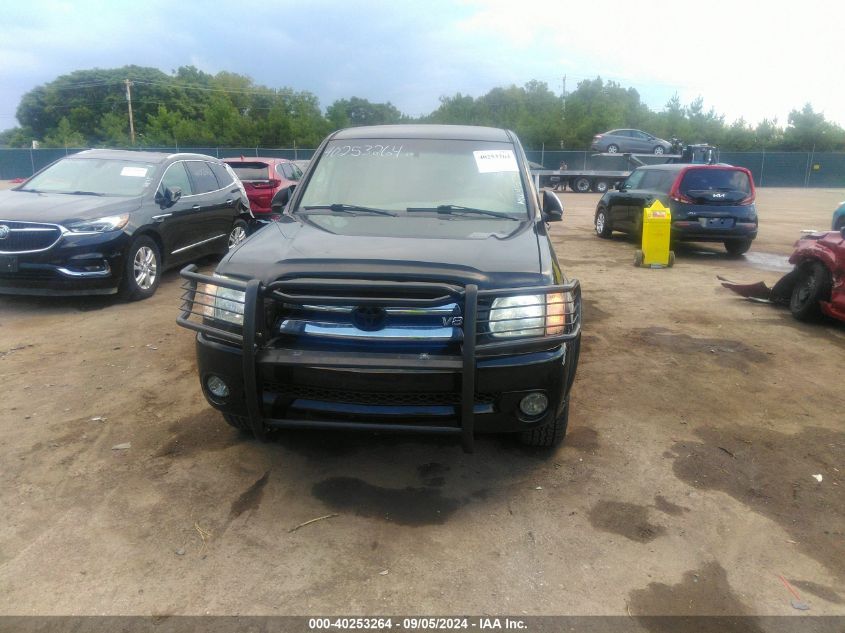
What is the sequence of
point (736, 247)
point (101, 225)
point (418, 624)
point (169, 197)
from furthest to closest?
point (736, 247) < point (169, 197) < point (101, 225) < point (418, 624)

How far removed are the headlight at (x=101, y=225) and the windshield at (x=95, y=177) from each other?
2.22 ft

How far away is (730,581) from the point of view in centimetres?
271

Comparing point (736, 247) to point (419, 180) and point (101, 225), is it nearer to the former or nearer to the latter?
point (419, 180)

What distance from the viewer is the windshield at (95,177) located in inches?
301

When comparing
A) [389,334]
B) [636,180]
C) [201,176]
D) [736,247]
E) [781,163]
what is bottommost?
[736,247]

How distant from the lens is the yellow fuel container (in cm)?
1009

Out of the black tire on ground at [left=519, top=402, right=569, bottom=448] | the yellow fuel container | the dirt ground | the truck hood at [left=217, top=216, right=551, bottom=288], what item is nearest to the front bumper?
the dirt ground

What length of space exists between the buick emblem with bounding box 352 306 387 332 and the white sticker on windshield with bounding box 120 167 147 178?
599 cm

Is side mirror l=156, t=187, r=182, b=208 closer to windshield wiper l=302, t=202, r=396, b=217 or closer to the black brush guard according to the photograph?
windshield wiper l=302, t=202, r=396, b=217

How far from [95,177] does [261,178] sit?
17.1 feet

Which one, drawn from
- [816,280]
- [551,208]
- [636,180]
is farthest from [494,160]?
[636,180]

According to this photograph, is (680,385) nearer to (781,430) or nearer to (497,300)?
(781,430)

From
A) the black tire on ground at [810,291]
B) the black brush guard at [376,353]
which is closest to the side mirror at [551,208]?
the black brush guard at [376,353]

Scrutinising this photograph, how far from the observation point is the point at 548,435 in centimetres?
366
